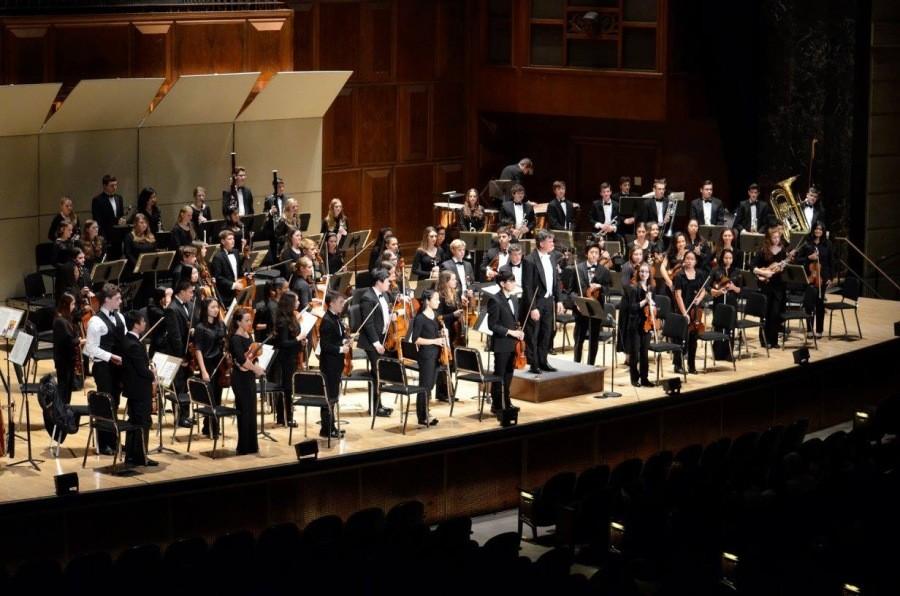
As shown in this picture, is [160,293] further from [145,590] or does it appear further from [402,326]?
[145,590]

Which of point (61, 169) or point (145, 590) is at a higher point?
point (61, 169)

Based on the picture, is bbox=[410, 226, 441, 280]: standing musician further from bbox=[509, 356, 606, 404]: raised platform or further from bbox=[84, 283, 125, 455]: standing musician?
bbox=[84, 283, 125, 455]: standing musician

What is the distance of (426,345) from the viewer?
42.4 feet

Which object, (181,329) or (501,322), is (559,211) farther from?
(181,329)

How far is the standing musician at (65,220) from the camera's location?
14.9 m

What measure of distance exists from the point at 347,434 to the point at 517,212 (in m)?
5.87

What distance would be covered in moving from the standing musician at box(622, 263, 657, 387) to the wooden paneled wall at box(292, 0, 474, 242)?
20.5 ft

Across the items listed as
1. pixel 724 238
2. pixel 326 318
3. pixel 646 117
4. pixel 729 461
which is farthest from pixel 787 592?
pixel 646 117

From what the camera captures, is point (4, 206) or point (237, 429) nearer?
point (237, 429)

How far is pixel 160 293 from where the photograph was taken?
1470 cm

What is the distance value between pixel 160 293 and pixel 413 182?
6.52 metres

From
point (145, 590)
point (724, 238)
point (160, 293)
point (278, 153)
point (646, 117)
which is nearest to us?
point (145, 590)

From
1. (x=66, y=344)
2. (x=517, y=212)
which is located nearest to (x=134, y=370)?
(x=66, y=344)

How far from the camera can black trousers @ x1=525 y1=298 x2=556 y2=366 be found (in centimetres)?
1391
